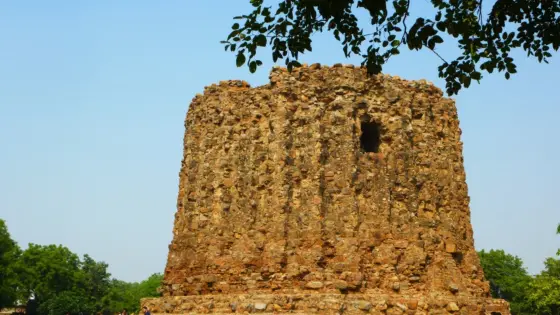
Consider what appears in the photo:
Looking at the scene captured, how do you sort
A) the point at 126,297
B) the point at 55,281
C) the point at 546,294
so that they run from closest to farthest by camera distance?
the point at 546,294 → the point at 55,281 → the point at 126,297

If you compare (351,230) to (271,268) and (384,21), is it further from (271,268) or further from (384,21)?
(384,21)

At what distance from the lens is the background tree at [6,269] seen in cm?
4003

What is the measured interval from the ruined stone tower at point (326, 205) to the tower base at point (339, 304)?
0.03 meters

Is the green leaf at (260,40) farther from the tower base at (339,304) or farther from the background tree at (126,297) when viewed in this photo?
the background tree at (126,297)

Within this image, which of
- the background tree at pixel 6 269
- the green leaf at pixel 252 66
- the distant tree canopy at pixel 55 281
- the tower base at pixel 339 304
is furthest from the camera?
the distant tree canopy at pixel 55 281

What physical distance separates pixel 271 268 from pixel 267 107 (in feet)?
12.5

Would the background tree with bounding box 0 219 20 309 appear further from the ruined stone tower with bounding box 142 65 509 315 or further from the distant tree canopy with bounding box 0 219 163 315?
the ruined stone tower with bounding box 142 65 509 315

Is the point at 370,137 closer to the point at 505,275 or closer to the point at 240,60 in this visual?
the point at 240,60

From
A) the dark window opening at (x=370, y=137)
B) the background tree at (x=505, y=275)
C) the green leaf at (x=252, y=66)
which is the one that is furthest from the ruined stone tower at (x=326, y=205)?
the background tree at (x=505, y=275)

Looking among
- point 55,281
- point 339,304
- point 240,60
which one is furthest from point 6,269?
point 240,60

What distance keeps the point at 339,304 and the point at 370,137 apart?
15.0 feet

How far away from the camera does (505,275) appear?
155 ft

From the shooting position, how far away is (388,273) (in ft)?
47.7

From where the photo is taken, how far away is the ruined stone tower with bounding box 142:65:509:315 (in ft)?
47.3
